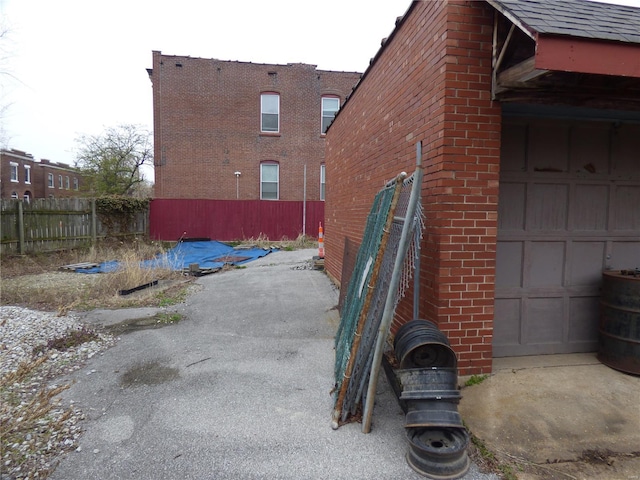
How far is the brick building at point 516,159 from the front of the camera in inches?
114

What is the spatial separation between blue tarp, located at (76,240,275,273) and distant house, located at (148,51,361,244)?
9.70 feet

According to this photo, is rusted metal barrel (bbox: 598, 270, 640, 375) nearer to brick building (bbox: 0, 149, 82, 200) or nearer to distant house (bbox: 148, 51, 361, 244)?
distant house (bbox: 148, 51, 361, 244)

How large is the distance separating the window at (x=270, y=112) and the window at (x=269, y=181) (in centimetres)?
200

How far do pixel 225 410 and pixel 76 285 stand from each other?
688cm

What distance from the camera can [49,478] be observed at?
2355mm

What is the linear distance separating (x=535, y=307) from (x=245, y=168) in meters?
18.1

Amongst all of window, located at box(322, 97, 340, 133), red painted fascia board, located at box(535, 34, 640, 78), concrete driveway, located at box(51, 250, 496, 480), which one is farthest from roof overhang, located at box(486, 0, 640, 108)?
window, located at box(322, 97, 340, 133)

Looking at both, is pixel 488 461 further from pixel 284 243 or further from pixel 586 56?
pixel 284 243

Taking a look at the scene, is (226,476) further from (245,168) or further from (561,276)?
(245,168)

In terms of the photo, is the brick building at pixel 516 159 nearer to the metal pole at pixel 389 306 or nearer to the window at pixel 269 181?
the metal pole at pixel 389 306

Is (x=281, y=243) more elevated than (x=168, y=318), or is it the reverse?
(x=281, y=243)

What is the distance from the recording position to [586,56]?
2.37m

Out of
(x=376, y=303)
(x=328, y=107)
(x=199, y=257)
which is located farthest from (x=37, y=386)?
(x=328, y=107)

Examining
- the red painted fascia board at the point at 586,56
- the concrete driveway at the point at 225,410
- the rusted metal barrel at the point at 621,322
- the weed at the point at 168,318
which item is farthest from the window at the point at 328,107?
the red painted fascia board at the point at 586,56
